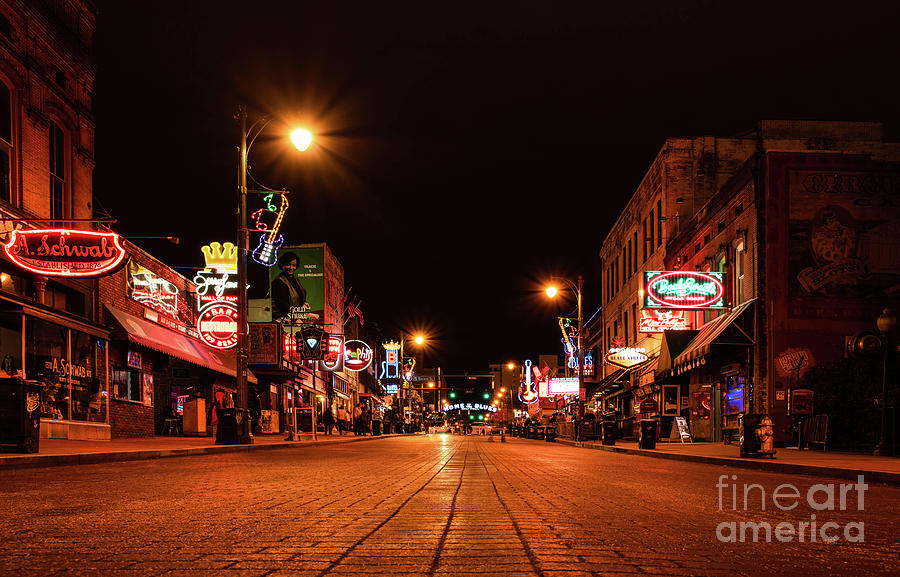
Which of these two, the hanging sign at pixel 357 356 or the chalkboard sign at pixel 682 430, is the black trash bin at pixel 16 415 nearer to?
the chalkboard sign at pixel 682 430

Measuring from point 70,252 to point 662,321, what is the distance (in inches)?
891

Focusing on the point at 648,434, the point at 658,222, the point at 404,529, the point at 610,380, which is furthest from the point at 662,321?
the point at 404,529

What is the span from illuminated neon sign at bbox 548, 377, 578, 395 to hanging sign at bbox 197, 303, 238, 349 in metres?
30.6

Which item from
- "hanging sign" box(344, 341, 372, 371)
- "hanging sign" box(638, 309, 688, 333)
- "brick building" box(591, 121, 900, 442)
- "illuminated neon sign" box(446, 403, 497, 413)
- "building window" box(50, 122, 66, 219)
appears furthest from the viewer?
"illuminated neon sign" box(446, 403, 497, 413)

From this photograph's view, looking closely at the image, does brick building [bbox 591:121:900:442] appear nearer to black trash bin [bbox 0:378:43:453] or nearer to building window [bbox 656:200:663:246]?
building window [bbox 656:200:663:246]

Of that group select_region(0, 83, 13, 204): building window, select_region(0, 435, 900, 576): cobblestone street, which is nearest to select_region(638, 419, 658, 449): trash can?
select_region(0, 435, 900, 576): cobblestone street

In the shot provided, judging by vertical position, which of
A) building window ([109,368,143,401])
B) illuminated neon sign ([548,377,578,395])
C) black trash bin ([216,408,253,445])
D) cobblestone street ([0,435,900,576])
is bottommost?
illuminated neon sign ([548,377,578,395])

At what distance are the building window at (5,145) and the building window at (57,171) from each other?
7.28ft

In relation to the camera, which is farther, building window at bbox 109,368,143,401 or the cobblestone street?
building window at bbox 109,368,143,401

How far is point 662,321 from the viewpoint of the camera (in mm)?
33406

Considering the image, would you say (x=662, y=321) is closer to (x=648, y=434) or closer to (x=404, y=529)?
(x=648, y=434)

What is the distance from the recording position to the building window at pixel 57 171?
23562 mm

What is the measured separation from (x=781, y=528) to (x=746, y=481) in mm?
6139

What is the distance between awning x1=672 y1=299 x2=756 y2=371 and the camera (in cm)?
2683
